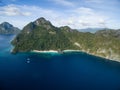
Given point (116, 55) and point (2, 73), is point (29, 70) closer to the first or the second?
point (2, 73)

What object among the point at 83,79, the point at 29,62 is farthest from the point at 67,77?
Answer: the point at 29,62

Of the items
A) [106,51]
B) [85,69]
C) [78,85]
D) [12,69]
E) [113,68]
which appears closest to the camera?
[78,85]

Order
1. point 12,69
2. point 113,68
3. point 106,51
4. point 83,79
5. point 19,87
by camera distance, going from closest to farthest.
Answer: point 19,87
point 83,79
point 12,69
point 113,68
point 106,51

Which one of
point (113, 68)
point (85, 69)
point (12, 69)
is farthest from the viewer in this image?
point (113, 68)

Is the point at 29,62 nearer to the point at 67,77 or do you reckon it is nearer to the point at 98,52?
the point at 67,77

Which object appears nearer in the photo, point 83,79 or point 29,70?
point 83,79

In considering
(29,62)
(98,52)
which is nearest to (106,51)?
(98,52)

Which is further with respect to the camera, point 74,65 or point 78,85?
point 74,65

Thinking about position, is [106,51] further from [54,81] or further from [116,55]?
[54,81]

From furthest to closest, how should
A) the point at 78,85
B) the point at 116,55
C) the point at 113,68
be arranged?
the point at 116,55 < the point at 113,68 < the point at 78,85
